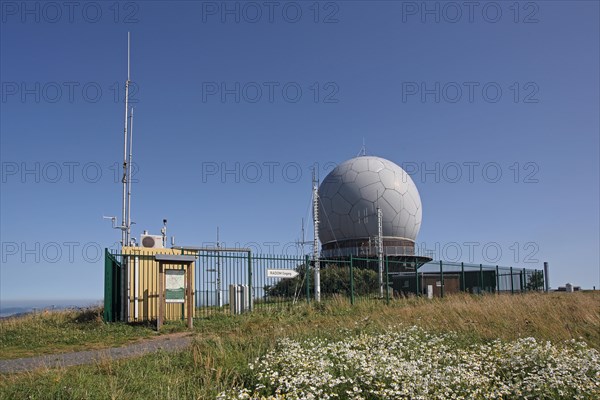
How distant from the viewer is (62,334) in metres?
13.3

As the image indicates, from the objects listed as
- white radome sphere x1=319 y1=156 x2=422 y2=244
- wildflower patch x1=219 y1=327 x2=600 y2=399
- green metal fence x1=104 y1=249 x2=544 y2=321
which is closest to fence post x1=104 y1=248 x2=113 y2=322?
green metal fence x1=104 y1=249 x2=544 y2=321

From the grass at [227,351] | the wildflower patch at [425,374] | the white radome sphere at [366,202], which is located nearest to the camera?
the wildflower patch at [425,374]

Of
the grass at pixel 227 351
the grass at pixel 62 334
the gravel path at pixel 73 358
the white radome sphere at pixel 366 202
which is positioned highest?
the white radome sphere at pixel 366 202

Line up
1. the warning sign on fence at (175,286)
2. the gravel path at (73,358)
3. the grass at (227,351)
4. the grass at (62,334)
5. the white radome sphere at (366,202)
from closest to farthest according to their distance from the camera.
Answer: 1. the grass at (227,351)
2. the gravel path at (73,358)
3. the grass at (62,334)
4. the warning sign on fence at (175,286)
5. the white radome sphere at (366,202)

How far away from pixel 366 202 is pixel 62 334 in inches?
1184

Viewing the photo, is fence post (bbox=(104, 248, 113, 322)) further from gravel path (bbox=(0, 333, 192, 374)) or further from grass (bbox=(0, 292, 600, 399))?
gravel path (bbox=(0, 333, 192, 374))

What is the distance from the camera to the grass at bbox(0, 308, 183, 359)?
1155 centimetres

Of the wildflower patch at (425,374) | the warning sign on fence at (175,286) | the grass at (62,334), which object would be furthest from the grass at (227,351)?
the warning sign on fence at (175,286)

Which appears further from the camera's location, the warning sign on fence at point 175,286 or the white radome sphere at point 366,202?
the white radome sphere at point 366,202

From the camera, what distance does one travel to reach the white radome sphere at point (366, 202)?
41094mm

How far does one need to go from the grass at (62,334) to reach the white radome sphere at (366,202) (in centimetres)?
2650

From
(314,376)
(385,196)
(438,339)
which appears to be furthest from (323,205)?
(314,376)

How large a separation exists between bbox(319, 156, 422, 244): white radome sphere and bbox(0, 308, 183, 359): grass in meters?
26.5

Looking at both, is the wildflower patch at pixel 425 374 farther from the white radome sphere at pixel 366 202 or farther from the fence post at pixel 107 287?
the white radome sphere at pixel 366 202
